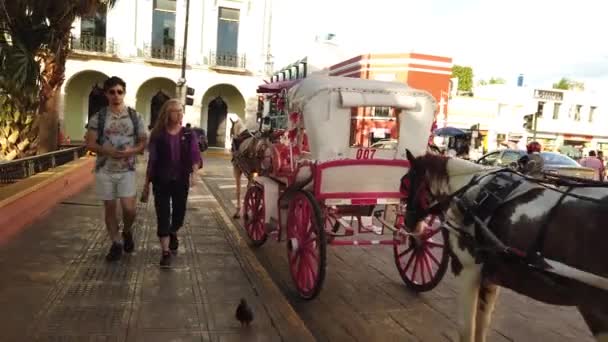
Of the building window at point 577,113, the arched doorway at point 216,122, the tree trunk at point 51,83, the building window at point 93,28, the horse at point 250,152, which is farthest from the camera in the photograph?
the building window at point 577,113

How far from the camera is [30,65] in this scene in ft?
32.1

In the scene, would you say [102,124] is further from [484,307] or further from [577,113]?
[577,113]

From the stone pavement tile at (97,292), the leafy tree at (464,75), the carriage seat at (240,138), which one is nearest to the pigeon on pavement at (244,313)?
the stone pavement tile at (97,292)

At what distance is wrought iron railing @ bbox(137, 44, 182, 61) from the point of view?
28.9 metres

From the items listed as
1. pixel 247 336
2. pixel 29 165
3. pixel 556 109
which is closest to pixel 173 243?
pixel 247 336

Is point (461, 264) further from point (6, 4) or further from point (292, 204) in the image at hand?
point (6, 4)

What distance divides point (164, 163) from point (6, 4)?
5747 millimetres

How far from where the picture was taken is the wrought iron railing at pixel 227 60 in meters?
29.7

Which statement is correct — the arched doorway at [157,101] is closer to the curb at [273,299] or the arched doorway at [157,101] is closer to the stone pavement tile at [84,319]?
the curb at [273,299]

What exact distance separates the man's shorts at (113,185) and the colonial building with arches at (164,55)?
24004mm

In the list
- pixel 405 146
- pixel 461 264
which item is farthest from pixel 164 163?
pixel 461 264

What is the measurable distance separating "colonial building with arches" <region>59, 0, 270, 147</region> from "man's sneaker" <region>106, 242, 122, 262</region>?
23920mm

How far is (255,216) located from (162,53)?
78.9 feet

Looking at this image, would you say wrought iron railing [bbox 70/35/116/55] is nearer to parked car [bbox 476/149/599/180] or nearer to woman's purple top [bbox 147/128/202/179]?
parked car [bbox 476/149/599/180]
